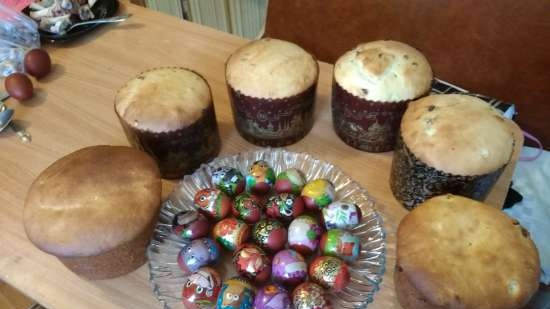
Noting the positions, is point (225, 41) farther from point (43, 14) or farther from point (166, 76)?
point (43, 14)

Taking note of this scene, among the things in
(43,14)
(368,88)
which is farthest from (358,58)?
(43,14)

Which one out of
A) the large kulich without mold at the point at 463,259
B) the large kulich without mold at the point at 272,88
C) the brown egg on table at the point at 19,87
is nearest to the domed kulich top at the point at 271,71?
the large kulich without mold at the point at 272,88

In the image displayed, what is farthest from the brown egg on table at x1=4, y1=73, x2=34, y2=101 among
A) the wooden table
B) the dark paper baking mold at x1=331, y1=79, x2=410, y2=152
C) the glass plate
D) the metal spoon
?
the dark paper baking mold at x1=331, y1=79, x2=410, y2=152

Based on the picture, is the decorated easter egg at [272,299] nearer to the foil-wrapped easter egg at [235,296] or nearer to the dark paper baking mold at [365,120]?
the foil-wrapped easter egg at [235,296]

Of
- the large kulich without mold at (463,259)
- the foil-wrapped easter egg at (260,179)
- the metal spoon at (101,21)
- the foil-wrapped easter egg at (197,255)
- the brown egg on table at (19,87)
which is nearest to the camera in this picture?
the large kulich without mold at (463,259)

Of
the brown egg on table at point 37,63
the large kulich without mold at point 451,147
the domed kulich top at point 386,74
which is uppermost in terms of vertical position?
the domed kulich top at point 386,74

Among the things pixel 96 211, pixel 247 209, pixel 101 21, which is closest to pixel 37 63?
pixel 101 21
